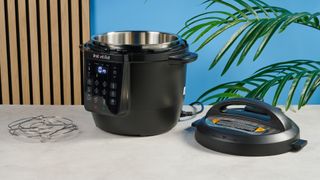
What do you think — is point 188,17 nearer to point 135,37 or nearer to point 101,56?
point 135,37

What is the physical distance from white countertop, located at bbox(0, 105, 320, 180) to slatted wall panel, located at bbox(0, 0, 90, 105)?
1.13 metres

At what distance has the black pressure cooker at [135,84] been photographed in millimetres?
1164

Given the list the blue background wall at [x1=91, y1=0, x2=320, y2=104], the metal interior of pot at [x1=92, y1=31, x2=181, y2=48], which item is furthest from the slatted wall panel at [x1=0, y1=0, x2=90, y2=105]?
the metal interior of pot at [x1=92, y1=31, x2=181, y2=48]

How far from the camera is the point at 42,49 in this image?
2.39 meters

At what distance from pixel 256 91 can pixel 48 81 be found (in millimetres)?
1147

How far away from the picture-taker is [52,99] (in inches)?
98.2

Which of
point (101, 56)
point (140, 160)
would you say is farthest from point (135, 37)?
point (140, 160)

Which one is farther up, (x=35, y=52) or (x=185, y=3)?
(x=185, y=3)

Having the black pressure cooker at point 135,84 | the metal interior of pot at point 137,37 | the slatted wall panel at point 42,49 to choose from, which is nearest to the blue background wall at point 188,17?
the slatted wall panel at point 42,49

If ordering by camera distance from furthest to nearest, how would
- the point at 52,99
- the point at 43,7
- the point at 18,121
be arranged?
the point at 52,99, the point at 43,7, the point at 18,121

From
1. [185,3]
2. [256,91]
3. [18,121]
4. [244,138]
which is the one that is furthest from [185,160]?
[185,3]

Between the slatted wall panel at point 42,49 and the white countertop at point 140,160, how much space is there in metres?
1.13

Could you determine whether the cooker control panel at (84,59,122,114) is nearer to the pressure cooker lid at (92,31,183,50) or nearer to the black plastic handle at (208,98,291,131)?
the pressure cooker lid at (92,31,183,50)

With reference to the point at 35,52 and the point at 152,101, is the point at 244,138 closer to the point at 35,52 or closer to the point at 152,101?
the point at 152,101
